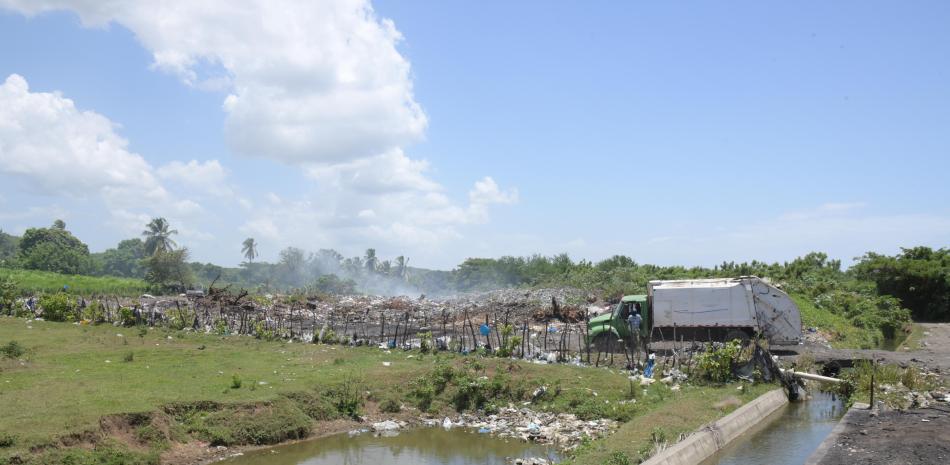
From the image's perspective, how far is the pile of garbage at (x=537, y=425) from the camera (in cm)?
1220

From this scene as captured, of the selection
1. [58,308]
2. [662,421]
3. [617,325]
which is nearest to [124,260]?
[58,308]

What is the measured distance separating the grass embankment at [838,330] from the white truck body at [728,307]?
15.5ft

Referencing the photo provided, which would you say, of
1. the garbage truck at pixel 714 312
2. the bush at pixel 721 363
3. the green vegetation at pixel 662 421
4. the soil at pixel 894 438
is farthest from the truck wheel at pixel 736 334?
the soil at pixel 894 438

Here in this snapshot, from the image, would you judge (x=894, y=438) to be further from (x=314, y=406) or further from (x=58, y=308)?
(x=58, y=308)

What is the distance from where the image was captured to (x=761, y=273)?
41.4m

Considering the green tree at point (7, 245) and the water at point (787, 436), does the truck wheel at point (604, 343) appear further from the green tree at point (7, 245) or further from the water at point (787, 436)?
the green tree at point (7, 245)

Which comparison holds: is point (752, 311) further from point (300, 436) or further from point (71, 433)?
point (71, 433)

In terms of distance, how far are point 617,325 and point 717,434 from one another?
8958mm

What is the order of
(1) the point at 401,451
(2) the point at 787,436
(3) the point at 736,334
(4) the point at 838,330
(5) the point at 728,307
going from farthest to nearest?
(4) the point at 838,330
(5) the point at 728,307
(3) the point at 736,334
(2) the point at 787,436
(1) the point at 401,451

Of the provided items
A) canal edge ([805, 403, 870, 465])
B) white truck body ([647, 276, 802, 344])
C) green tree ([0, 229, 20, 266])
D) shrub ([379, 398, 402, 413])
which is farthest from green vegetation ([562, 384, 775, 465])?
green tree ([0, 229, 20, 266])

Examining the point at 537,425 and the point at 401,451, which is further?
the point at 537,425

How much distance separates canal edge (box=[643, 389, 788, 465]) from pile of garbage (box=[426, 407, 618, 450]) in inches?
72.4

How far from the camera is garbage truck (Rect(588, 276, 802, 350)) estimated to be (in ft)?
66.5

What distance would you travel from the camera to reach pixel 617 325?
2014 centimetres
